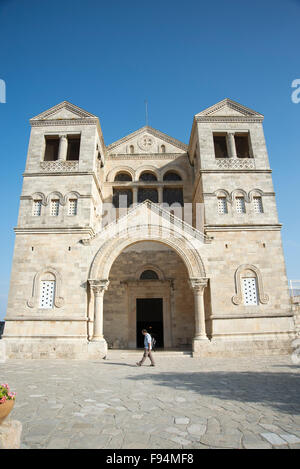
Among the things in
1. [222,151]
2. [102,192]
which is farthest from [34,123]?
[222,151]

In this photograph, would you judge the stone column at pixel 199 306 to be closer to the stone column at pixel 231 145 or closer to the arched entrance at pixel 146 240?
the arched entrance at pixel 146 240

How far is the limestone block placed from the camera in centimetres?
308

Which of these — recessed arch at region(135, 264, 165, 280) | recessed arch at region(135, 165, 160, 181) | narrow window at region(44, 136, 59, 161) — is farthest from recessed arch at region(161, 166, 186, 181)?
narrow window at region(44, 136, 59, 161)

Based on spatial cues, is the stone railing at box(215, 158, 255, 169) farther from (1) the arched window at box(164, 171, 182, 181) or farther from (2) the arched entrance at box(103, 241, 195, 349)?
(2) the arched entrance at box(103, 241, 195, 349)

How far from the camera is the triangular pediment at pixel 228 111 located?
19.6 metres

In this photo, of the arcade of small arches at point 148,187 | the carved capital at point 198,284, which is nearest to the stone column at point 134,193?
the arcade of small arches at point 148,187

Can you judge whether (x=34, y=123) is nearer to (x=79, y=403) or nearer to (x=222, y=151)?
(x=222, y=151)

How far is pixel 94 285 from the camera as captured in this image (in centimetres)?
1538

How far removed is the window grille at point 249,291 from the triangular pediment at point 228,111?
36.3ft

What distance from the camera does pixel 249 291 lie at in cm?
1573

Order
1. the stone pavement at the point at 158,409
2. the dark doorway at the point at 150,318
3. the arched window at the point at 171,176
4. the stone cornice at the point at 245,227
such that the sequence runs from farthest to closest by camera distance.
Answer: the arched window at the point at 171,176 < the dark doorway at the point at 150,318 < the stone cornice at the point at 245,227 < the stone pavement at the point at 158,409

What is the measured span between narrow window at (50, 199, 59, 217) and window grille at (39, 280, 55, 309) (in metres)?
4.11

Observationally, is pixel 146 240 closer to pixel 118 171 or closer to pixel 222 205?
pixel 222 205

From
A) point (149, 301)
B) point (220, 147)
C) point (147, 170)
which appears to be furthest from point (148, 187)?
point (149, 301)
